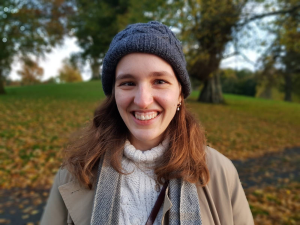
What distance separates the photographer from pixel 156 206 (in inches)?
59.6

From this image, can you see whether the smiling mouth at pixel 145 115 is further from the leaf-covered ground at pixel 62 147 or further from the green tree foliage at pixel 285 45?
the green tree foliage at pixel 285 45

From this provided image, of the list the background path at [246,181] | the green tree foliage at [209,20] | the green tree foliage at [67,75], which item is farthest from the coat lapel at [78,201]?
the green tree foliage at [67,75]

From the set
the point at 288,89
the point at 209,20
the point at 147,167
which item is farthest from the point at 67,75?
the point at 147,167

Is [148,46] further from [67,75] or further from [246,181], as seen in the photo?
[67,75]

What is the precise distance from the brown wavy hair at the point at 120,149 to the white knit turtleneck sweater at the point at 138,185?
0.19 ft

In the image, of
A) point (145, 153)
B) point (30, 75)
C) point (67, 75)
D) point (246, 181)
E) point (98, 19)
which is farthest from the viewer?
point (67, 75)

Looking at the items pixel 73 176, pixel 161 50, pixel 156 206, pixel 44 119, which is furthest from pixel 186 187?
pixel 44 119

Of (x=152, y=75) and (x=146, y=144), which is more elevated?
(x=152, y=75)

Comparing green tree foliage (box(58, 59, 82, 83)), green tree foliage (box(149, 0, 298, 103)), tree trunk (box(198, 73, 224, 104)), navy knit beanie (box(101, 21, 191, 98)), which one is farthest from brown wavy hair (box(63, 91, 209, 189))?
green tree foliage (box(58, 59, 82, 83))

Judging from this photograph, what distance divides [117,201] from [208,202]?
23.5 inches

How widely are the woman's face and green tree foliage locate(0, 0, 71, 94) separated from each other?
16203 millimetres

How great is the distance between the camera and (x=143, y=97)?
1.46 m

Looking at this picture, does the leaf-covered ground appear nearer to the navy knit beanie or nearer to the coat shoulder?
the navy knit beanie

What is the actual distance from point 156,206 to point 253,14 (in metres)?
9.48
